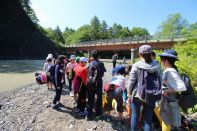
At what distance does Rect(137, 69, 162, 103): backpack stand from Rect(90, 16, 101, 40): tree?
119 metres

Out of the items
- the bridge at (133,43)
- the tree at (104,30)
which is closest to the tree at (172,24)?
the bridge at (133,43)

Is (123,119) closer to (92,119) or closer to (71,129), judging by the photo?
(92,119)

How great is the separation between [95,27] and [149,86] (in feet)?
405

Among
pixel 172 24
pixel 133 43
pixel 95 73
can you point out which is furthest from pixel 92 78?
pixel 172 24

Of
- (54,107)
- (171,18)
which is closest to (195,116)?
(54,107)

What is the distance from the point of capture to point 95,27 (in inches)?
4966

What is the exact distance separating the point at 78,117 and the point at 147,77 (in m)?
3.34

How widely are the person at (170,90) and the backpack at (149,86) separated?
6.3 inches

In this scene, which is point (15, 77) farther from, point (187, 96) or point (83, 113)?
point (187, 96)

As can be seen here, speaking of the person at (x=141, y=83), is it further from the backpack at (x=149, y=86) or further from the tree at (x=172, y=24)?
the tree at (x=172, y=24)

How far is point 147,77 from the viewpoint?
14.3 feet

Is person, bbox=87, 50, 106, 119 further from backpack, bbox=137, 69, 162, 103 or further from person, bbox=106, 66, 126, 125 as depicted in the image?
backpack, bbox=137, 69, 162, 103

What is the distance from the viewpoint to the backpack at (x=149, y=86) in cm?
430

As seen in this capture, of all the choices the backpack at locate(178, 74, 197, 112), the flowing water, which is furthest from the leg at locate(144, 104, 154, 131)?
the flowing water
